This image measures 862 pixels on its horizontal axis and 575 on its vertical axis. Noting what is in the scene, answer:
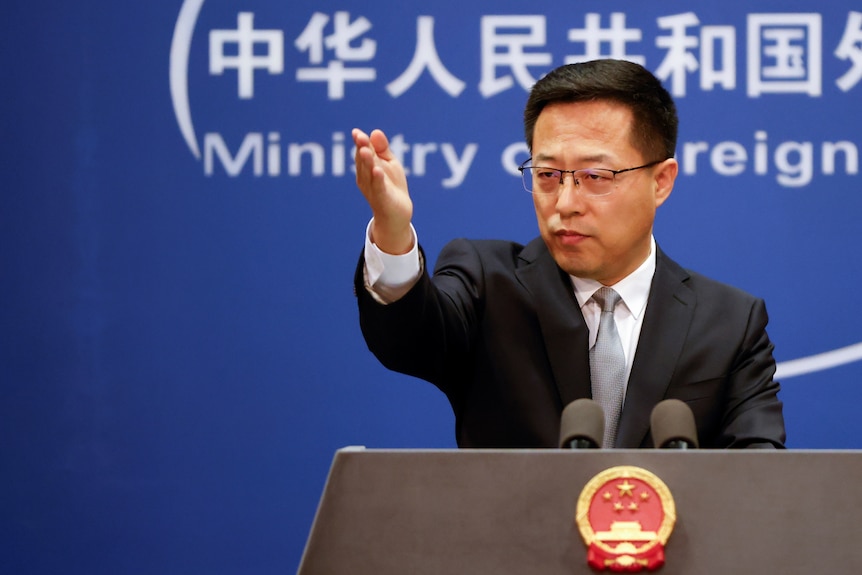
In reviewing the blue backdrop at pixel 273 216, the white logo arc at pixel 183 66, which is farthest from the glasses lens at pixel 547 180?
the white logo arc at pixel 183 66

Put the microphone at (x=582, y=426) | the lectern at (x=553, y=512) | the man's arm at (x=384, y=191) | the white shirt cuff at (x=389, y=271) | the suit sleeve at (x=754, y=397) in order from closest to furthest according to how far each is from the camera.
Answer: the lectern at (x=553, y=512), the microphone at (x=582, y=426), the man's arm at (x=384, y=191), the white shirt cuff at (x=389, y=271), the suit sleeve at (x=754, y=397)

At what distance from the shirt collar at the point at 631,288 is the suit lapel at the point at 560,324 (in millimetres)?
23

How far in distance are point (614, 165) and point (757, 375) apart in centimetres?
41

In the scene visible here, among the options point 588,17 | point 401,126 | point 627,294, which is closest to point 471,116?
point 401,126

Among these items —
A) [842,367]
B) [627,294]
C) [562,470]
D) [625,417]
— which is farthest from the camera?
[842,367]

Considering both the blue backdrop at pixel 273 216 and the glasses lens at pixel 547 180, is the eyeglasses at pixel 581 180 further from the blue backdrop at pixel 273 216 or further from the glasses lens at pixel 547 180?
the blue backdrop at pixel 273 216

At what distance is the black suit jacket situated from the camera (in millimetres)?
1836

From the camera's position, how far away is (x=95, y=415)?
2.87 m

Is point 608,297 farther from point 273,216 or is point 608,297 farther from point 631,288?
point 273,216

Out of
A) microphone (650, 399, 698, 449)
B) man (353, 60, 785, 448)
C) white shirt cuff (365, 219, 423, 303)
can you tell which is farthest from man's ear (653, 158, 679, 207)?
microphone (650, 399, 698, 449)

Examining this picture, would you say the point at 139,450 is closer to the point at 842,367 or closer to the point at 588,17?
the point at 588,17

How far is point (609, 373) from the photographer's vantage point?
188 centimetres

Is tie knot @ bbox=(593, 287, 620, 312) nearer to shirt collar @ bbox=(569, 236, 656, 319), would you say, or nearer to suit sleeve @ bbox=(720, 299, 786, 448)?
shirt collar @ bbox=(569, 236, 656, 319)

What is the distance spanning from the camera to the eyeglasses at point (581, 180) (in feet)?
6.06
